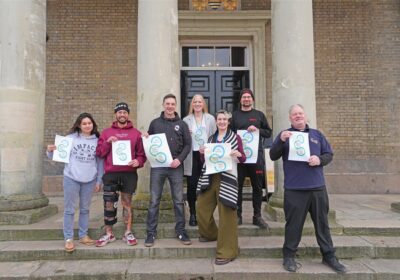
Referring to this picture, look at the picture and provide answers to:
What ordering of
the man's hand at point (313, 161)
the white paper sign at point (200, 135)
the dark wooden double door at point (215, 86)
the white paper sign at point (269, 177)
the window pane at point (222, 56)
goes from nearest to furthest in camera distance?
the man's hand at point (313, 161), the white paper sign at point (200, 135), the white paper sign at point (269, 177), the dark wooden double door at point (215, 86), the window pane at point (222, 56)

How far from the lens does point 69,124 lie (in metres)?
9.81

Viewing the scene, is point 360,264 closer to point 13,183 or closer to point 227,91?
point 13,183

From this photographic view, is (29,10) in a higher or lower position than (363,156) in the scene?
higher

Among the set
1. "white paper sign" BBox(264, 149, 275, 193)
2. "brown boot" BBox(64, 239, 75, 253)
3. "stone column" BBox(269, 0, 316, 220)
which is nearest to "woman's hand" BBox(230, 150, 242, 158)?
"stone column" BBox(269, 0, 316, 220)

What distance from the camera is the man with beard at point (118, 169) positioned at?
198 inches

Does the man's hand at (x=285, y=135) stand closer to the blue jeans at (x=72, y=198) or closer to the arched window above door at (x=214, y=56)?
the blue jeans at (x=72, y=198)

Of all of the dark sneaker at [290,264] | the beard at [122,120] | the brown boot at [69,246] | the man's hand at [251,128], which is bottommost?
the dark sneaker at [290,264]

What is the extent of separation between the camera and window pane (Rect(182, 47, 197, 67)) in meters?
10.4

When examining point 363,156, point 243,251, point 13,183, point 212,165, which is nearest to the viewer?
point 212,165

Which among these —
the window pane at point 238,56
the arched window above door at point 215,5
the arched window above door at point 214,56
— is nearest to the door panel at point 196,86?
the arched window above door at point 214,56

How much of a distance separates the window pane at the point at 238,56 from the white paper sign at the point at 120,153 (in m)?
6.14

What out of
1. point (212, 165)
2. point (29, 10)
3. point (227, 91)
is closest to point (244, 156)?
point (212, 165)

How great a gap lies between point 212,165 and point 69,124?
249 inches

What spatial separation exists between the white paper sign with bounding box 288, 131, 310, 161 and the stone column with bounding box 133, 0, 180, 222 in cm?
229
